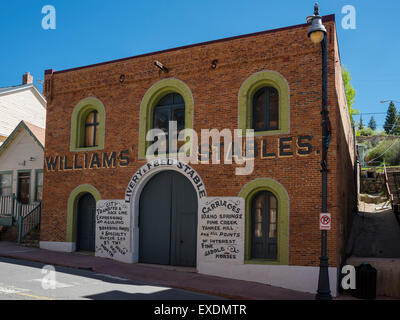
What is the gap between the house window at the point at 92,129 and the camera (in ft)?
55.6

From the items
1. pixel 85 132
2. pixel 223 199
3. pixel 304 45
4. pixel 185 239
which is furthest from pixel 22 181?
pixel 304 45

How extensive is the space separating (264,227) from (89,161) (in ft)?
25.4

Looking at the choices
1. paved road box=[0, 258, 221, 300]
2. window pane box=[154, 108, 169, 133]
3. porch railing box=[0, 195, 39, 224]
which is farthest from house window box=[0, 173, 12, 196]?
window pane box=[154, 108, 169, 133]

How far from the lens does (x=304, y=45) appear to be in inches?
504

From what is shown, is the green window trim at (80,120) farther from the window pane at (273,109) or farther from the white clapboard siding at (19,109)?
the white clapboard siding at (19,109)

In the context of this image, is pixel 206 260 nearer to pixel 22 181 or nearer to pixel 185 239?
pixel 185 239

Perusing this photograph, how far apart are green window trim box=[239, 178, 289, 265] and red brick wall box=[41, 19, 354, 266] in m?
0.17

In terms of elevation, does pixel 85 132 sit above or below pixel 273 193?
above

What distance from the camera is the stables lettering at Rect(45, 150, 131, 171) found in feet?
51.4

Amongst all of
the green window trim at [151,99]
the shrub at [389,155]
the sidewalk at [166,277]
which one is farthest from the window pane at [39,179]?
the shrub at [389,155]

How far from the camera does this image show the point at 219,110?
14.0 meters

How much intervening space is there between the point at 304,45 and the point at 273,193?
15.7 feet

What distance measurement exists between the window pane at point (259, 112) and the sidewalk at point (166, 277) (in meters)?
5.06
